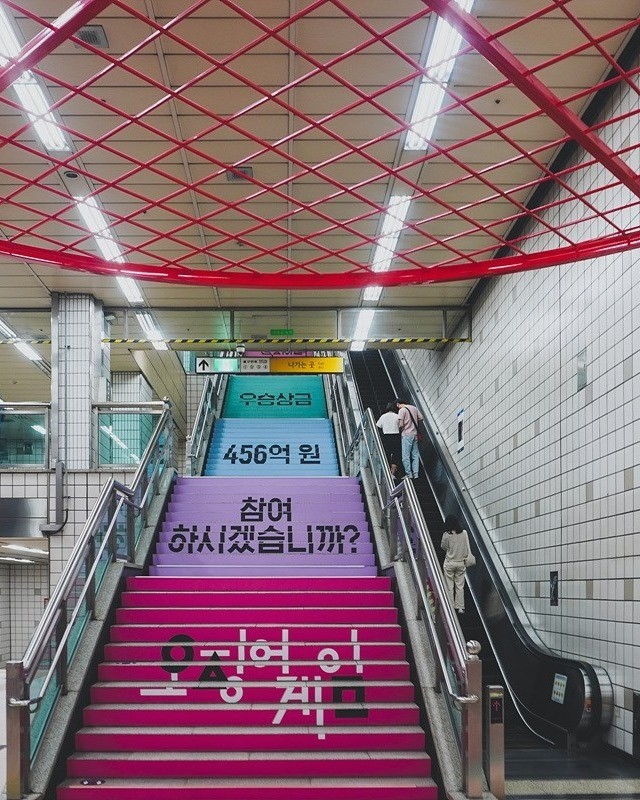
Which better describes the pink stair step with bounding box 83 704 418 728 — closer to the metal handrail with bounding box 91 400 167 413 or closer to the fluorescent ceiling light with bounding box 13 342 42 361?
the metal handrail with bounding box 91 400 167 413

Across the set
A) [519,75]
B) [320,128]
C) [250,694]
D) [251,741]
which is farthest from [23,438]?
[519,75]

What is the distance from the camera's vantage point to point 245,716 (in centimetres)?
626

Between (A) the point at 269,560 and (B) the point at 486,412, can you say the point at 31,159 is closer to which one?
(A) the point at 269,560

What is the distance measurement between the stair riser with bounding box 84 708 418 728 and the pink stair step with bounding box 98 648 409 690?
41cm

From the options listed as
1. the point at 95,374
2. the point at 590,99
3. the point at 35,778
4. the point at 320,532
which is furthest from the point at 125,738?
the point at 95,374

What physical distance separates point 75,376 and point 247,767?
8.07 metres

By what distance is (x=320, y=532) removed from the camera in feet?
30.7

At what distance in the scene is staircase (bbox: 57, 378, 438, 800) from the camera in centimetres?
575

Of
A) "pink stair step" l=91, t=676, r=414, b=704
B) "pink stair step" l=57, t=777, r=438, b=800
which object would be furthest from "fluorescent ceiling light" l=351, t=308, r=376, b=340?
"pink stair step" l=57, t=777, r=438, b=800

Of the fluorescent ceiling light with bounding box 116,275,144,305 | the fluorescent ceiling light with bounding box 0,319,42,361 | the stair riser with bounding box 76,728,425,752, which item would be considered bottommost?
the stair riser with bounding box 76,728,425,752

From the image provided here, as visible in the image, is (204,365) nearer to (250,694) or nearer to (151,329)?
(151,329)

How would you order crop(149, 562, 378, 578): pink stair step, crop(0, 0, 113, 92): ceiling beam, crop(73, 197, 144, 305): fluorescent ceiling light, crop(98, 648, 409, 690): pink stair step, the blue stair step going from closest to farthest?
crop(0, 0, 113, 92): ceiling beam → crop(98, 648, 409, 690): pink stair step → crop(149, 562, 378, 578): pink stair step → crop(73, 197, 144, 305): fluorescent ceiling light → the blue stair step

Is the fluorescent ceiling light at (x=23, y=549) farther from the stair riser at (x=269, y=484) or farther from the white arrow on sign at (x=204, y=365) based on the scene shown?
the stair riser at (x=269, y=484)

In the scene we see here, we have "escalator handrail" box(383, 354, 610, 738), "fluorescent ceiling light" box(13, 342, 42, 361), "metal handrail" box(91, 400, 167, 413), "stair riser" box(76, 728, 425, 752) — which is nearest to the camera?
"stair riser" box(76, 728, 425, 752)
